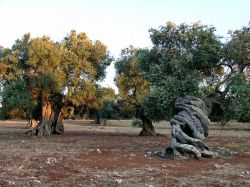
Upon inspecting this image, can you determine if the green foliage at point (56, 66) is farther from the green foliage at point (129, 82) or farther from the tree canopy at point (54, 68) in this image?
the green foliage at point (129, 82)

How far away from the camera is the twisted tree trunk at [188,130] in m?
23.6

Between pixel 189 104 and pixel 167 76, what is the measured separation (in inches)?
135

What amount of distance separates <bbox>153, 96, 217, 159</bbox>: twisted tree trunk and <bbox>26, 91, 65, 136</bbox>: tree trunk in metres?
25.5

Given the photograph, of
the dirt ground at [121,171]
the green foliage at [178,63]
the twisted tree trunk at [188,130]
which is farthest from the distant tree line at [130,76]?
the dirt ground at [121,171]

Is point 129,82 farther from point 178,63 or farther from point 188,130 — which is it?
point 188,130

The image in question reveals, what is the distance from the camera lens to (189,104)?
83.9 ft

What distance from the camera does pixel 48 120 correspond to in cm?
5022

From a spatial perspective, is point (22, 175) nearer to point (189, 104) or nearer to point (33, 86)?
point (189, 104)

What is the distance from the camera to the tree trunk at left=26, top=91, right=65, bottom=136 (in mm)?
48844

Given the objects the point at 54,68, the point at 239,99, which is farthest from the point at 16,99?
the point at 239,99

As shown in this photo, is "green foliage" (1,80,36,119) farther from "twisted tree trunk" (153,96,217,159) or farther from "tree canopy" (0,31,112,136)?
"twisted tree trunk" (153,96,217,159)

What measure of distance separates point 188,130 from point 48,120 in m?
27.4

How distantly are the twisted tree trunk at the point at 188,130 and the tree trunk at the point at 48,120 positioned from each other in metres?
25.5

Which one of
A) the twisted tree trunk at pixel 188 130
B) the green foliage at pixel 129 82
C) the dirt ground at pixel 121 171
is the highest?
the green foliage at pixel 129 82
